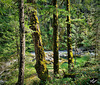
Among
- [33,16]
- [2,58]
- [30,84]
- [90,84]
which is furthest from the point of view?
[2,58]

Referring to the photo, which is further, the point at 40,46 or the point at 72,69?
the point at 72,69

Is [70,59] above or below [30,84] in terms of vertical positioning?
above

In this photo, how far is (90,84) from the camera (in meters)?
3.30

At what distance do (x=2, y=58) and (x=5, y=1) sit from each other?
4.77m

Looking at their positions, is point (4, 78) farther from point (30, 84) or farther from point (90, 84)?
point (90, 84)

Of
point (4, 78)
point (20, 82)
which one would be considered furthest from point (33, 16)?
point (4, 78)

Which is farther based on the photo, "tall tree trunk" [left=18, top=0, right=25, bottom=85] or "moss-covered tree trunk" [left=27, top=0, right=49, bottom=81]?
"moss-covered tree trunk" [left=27, top=0, right=49, bottom=81]

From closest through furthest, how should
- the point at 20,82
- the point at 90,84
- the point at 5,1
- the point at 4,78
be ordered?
the point at 5,1 < the point at 20,82 < the point at 90,84 < the point at 4,78

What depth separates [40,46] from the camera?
4094mm

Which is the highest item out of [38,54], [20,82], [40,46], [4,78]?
[40,46]

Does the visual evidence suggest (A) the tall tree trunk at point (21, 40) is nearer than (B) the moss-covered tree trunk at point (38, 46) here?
Yes

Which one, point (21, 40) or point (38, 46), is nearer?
point (21, 40)

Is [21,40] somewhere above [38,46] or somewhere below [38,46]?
above

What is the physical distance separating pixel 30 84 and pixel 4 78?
9.94 feet
